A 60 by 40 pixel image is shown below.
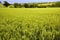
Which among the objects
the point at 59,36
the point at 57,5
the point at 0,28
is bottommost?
the point at 59,36

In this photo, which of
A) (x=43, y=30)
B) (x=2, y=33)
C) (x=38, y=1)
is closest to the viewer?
(x=2, y=33)

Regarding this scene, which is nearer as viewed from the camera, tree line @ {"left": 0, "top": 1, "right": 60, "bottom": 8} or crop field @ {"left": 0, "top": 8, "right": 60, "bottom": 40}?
crop field @ {"left": 0, "top": 8, "right": 60, "bottom": 40}

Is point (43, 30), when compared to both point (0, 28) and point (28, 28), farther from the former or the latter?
point (0, 28)

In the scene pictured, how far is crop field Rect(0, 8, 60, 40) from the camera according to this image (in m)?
1.68

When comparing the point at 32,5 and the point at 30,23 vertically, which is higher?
the point at 32,5

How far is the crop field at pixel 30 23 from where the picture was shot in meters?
1.68

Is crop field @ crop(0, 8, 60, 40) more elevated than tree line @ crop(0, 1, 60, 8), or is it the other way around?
tree line @ crop(0, 1, 60, 8)

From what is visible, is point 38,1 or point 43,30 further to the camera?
point 38,1

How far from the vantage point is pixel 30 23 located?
5.83 feet

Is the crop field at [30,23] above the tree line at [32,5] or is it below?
below

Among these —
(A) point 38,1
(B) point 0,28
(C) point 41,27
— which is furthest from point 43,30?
(B) point 0,28

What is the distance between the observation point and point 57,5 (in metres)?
1.90

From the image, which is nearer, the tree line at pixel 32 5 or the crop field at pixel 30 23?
the crop field at pixel 30 23

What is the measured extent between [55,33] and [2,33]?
2.15 feet
